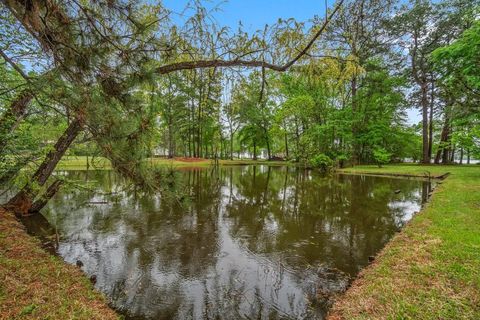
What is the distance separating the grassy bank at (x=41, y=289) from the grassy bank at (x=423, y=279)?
261cm

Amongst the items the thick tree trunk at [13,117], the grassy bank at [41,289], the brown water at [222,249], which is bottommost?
the brown water at [222,249]

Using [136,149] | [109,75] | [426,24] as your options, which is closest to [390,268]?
[136,149]

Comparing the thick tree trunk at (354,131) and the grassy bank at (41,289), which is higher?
the thick tree trunk at (354,131)

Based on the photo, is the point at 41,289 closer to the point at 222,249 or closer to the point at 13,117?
the point at 13,117

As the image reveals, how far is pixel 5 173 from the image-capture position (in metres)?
3.87

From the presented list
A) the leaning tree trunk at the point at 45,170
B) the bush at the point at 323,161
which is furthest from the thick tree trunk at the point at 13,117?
the bush at the point at 323,161

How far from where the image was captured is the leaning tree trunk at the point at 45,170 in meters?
3.72

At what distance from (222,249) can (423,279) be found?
317 centimetres

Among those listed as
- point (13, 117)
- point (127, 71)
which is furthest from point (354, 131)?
point (13, 117)

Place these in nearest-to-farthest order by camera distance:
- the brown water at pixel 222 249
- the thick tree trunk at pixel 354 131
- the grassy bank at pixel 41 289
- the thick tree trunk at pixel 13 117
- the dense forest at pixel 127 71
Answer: the dense forest at pixel 127 71 < the grassy bank at pixel 41 289 < the brown water at pixel 222 249 < the thick tree trunk at pixel 13 117 < the thick tree trunk at pixel 354 131

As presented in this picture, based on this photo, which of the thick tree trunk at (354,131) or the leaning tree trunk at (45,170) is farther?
the thick tree trunk at (354,131)

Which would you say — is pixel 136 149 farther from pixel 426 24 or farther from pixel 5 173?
pixel 426 24

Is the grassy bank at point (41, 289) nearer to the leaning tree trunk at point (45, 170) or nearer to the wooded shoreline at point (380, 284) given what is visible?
the wooded shoreline at point (380, 284)

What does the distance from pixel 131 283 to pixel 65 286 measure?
0.81 metres
